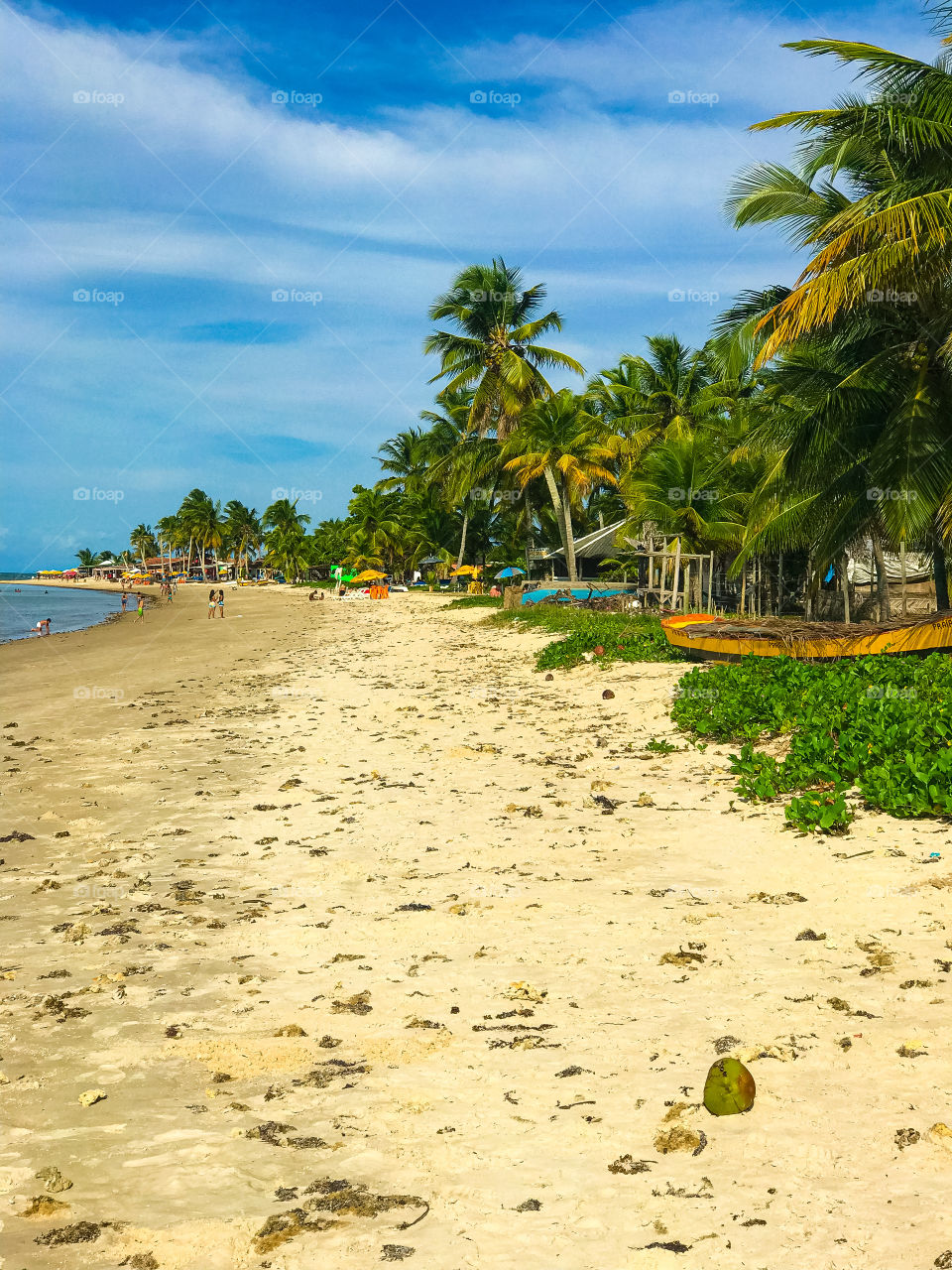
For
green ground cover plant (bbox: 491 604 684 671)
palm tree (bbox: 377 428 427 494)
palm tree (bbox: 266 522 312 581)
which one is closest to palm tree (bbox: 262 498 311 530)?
palm tree (bbox: 266 522 312 581)

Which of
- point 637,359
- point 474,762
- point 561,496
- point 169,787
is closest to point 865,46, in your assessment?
point 474,762

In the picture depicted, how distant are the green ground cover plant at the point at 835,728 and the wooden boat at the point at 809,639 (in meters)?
0.38

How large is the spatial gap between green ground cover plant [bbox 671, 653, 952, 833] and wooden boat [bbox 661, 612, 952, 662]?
0.38 metres

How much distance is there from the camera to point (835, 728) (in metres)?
8.73

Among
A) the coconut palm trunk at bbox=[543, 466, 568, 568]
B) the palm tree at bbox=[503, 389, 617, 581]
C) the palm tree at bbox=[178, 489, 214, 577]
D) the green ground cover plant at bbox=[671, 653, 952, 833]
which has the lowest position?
the green ground cover plant at bbox=[671, 653, 952, 833]

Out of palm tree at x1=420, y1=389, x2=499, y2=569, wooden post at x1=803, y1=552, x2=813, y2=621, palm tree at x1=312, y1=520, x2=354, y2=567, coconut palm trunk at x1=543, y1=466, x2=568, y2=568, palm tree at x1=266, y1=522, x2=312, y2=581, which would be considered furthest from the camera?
palm tree at x1=266, y1=522, x2=312, y2=581

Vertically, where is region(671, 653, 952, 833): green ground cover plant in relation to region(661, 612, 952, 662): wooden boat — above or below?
below

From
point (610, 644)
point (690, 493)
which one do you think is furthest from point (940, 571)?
point (690, 493)

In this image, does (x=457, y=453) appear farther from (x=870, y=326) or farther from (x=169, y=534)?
(x=169, y=534)

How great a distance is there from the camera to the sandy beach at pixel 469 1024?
3229mm

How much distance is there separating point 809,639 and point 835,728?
4.34m

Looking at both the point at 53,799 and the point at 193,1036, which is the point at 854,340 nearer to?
the point at 53,799

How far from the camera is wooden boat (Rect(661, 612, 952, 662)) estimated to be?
38.7 feet

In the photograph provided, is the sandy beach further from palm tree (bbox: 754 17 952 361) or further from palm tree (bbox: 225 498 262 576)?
palm tree (bbox: 225 498 262 576)
